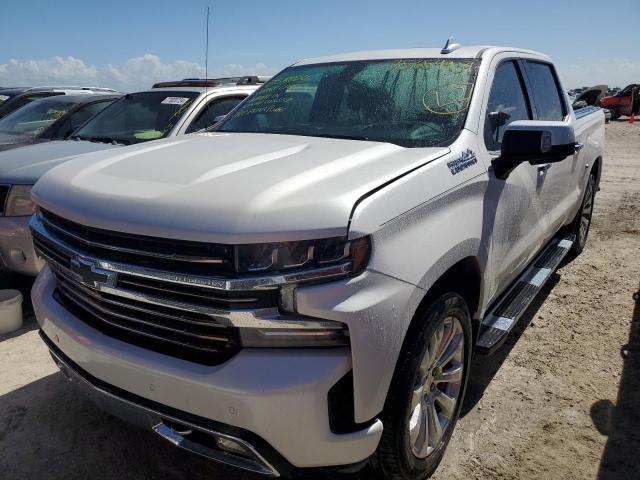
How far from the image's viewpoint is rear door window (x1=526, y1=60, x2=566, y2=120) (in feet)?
12.1

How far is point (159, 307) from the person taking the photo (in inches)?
74.4

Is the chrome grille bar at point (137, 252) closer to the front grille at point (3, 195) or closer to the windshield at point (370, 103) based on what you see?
the windshield at point (370, 103)

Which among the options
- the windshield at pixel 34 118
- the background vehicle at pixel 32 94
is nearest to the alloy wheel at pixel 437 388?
the windshield at pixel 34 118

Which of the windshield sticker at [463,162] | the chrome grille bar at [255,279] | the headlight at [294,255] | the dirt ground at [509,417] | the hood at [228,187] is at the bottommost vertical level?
the dirt ground at [509,417]

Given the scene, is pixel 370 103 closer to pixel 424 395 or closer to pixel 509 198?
pixel 509 198

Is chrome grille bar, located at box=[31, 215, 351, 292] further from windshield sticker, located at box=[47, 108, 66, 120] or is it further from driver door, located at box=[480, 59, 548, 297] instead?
windshield sticker, located at box=[47, 108, 66, 120]

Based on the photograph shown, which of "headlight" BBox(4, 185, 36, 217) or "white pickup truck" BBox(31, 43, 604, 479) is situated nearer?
"white pickup truck" BBox(31, 43, 604, 479)

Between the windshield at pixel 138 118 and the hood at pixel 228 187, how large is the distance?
2.46 meters

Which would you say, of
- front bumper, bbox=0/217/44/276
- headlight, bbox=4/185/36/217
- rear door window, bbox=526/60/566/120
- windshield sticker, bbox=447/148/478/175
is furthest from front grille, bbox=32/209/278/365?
rear door window, bbox=526/60/566/120

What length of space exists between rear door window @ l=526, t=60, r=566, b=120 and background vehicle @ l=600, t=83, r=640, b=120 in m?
26.1

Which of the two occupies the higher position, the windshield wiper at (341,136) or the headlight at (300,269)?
the windshield wiper at (341,136)

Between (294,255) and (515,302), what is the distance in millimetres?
1966

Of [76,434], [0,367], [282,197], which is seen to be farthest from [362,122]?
[0,367]

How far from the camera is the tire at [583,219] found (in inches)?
200
